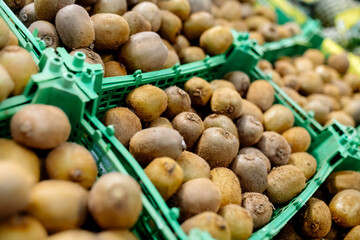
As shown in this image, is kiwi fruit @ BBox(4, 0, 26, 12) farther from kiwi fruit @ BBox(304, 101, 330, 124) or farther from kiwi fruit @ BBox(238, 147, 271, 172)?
kiwi fruit @ BBox(304, 101, 330, 124)

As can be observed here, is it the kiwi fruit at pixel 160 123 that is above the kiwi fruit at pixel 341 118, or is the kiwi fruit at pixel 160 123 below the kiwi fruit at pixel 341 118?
below

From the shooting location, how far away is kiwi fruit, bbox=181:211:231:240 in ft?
4.38

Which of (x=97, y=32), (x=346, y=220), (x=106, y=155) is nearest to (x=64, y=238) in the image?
(x=106, y=155)

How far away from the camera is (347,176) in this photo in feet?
7.55

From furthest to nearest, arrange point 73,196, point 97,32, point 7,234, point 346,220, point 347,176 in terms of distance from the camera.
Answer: point 347,176 → point 346,220 → point 97,32 → point 73,196 → point 7,234

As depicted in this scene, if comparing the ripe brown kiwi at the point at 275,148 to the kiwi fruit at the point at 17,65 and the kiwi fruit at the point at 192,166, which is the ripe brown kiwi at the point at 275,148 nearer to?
the kiwi fruit at the point at 192,166

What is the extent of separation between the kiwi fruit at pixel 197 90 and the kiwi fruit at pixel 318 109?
112cm

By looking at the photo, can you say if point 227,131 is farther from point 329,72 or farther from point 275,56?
point 329,72

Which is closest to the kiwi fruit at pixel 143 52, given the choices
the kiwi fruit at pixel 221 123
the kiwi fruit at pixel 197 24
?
the kiwi fruit at pixel 221 123

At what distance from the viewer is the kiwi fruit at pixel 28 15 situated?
192 centimetres

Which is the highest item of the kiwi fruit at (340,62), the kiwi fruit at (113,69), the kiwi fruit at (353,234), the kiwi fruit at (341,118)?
the kiwi fruit at (340,62)

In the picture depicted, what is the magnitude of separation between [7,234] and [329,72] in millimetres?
3340

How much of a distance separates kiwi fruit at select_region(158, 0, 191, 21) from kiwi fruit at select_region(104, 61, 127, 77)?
86 centimetres

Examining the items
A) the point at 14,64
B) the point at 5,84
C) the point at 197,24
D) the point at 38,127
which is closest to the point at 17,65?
the point at 14,64
